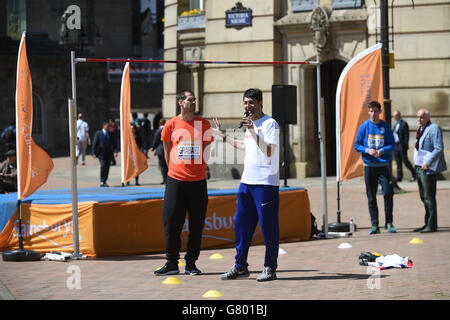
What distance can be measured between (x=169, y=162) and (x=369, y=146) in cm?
422

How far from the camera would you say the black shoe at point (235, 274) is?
29.6 feet

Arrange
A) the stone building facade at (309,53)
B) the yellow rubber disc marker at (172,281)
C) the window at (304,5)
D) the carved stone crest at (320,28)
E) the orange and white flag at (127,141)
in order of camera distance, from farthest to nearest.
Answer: the window at (304,5) → the carved stone crest at (320,28) → the stone building facade at (309,53) → the orange and white flag at (127,141) → the yellow rubber disc marker at (172,281)

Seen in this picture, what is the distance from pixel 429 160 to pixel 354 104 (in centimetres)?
133

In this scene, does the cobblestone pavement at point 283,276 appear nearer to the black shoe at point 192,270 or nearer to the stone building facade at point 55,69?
the black shoe at point 192,270

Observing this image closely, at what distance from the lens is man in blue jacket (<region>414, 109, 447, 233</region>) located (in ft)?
42.1

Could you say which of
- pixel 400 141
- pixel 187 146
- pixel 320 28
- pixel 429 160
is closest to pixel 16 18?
pixel 320 28

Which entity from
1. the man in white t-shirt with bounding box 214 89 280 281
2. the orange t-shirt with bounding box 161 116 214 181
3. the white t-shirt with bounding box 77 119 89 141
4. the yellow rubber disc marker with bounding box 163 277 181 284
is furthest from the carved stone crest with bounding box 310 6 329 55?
the yellow rubber disc marker with bounding box 163 277 181 284

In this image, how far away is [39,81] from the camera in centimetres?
3903

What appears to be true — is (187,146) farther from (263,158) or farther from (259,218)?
(259,218)

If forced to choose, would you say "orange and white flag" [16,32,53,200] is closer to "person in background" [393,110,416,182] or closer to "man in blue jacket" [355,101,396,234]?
"man in blue jacket" [355,101,396,234]

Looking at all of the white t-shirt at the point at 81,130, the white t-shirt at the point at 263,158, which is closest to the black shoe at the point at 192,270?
the white t-shirt at the point at 263,158

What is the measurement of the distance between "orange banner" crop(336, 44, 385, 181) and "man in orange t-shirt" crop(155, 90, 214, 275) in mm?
3938

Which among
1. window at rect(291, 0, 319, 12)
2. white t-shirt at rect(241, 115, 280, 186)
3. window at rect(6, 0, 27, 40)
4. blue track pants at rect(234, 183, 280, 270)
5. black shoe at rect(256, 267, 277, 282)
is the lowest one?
black shoe at rect(256, 267, 277, 282)
